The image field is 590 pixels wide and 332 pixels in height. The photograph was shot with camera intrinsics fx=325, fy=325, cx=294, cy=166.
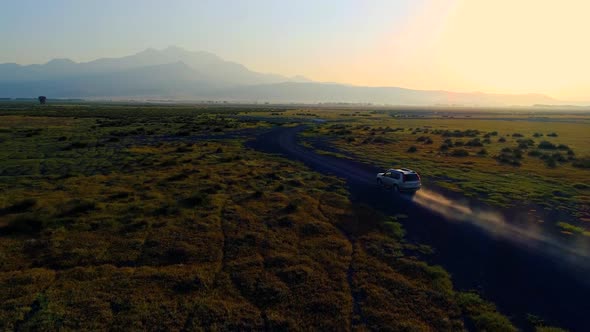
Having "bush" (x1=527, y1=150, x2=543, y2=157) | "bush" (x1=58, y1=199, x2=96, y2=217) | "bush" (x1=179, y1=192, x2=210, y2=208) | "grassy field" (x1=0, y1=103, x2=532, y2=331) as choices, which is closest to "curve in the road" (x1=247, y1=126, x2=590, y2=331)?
"grassy field" (x1=0, y1=103, x2=532, y2=331)

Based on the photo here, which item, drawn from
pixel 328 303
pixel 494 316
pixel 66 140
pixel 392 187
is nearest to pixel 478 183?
pixel 392 187

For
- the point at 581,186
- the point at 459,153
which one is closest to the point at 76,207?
the point at 581,186

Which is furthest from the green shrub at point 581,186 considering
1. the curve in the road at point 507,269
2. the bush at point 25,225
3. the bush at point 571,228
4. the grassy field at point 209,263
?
the bush at point 25,225

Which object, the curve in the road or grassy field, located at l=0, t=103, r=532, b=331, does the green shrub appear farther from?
grassy field, located at l=0, t=103, r=532, b=331

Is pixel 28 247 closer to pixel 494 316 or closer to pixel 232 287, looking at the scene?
pixel 232 287

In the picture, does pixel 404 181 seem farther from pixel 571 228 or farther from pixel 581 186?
pixel 581 186

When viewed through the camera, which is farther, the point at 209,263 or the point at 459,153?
the point at 459,153
